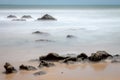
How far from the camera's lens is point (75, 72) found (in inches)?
402

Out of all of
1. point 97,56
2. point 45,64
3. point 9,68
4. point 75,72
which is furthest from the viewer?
point 97,56

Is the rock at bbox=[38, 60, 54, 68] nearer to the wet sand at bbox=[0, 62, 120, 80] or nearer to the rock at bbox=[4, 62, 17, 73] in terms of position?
the wet sand at bbox=[0, 62, 120, 80]

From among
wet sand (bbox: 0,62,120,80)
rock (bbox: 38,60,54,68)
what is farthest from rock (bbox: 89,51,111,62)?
rock (bbox: 38,60,54,68)

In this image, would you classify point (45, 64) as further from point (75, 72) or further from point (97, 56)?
point (97, 56)

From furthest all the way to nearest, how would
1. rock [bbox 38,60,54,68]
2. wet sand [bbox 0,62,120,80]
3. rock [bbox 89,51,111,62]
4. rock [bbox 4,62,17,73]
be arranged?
1. rock [bbox 89,51,111,62]
2. rock [bbox 38,60,54,68]
3. rock [bbox 4,62,17,73]
4. wet sand [bbox 0,62,120,80]

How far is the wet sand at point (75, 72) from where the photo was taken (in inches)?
374

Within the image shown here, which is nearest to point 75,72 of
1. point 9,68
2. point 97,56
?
point 97,56

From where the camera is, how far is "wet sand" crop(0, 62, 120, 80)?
949 cm

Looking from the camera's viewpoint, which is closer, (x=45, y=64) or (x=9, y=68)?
(x=9, y=68)

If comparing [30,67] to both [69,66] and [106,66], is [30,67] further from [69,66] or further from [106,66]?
[106,66]

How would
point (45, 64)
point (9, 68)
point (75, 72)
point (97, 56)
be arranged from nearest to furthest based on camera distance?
point (9, 68)
point (75, 72)
point (45, 64)
point (97, 56)

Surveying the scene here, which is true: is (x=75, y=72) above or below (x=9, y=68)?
below

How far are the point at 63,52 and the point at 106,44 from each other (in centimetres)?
305

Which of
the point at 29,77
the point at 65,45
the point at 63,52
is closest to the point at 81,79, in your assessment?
the point at 29,77
